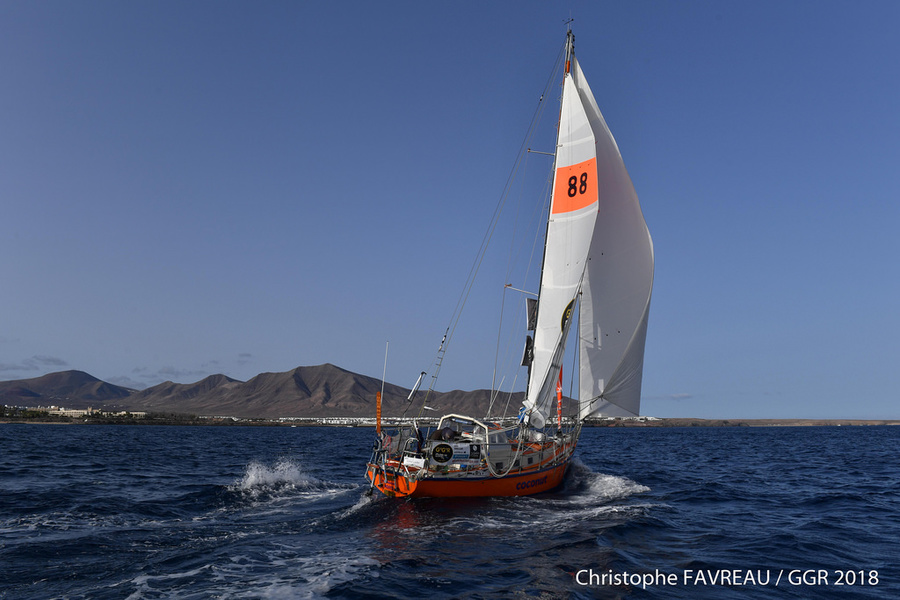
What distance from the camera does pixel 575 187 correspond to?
2445cm

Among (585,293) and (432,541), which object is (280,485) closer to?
(432,541)

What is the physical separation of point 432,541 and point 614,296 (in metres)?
14.3

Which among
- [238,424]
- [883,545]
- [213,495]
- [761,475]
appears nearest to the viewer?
[883,545]

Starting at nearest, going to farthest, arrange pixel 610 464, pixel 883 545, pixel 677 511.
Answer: pixel 883 545
pixel 677 511
pixel 610 464

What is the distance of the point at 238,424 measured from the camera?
505 ft

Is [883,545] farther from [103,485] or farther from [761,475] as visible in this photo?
[103,485]

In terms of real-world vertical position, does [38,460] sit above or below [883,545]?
below

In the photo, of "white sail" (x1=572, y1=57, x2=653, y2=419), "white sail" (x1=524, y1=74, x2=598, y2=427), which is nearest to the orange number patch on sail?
"white sail" (x1=524, y1=74, x2=598, y2=427)

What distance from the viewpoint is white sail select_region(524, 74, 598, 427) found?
23719mm

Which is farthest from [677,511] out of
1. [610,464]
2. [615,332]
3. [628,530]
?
[610,464]

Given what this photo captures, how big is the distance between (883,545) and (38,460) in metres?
40.0

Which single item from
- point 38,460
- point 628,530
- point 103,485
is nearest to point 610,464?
point 628,530

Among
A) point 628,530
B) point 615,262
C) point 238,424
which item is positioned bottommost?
point 238,424

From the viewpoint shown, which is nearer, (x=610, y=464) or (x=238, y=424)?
(x=610, y=464)
